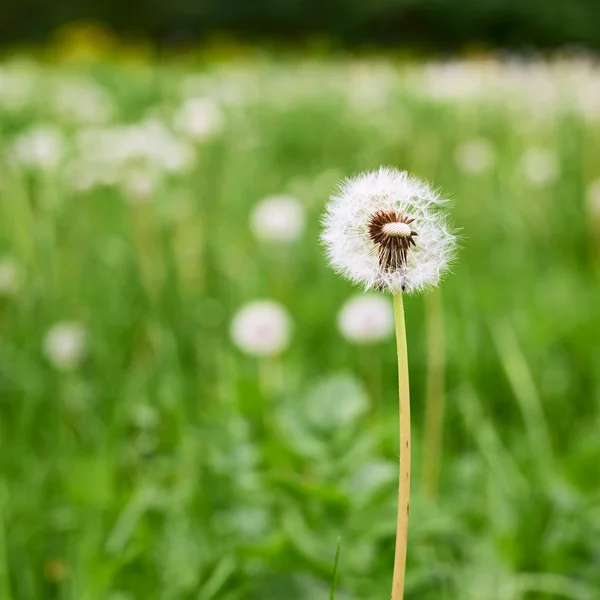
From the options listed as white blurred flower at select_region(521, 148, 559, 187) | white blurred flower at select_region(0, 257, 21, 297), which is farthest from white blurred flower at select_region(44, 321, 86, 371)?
white blurred flower at select_region(521, 148, 559, 187)

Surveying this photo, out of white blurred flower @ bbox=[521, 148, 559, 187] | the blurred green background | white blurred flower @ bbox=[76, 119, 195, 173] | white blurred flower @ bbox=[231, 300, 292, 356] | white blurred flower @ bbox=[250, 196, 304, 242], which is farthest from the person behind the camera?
white blurred flower @ bbox=[521, 148, 559, 187]

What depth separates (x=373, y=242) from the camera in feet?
1.22

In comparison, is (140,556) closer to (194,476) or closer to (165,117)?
(194,476)

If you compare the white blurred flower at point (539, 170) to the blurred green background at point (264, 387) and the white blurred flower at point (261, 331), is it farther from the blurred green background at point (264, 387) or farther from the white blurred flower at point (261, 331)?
the white blurred flower at point (261, 331)

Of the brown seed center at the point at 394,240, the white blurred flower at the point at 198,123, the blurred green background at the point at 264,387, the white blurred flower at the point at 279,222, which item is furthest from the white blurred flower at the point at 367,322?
the brown seed center at the point at 394,240

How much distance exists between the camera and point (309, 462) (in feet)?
2.86

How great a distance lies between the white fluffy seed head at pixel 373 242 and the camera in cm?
36

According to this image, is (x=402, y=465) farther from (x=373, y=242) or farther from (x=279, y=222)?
(x=279, y=222)

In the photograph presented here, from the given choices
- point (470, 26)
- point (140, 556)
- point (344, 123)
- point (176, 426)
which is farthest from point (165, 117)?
point (470, 26)

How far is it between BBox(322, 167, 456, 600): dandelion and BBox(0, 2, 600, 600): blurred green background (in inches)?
1.8

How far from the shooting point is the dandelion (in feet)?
1.16

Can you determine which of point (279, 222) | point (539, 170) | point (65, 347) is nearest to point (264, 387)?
point (65, 347)

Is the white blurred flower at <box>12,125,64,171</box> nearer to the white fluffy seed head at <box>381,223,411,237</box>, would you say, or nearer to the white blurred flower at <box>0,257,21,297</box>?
the white blurred flower at <box>0,257,21,297</box>

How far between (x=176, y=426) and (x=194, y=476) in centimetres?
12
